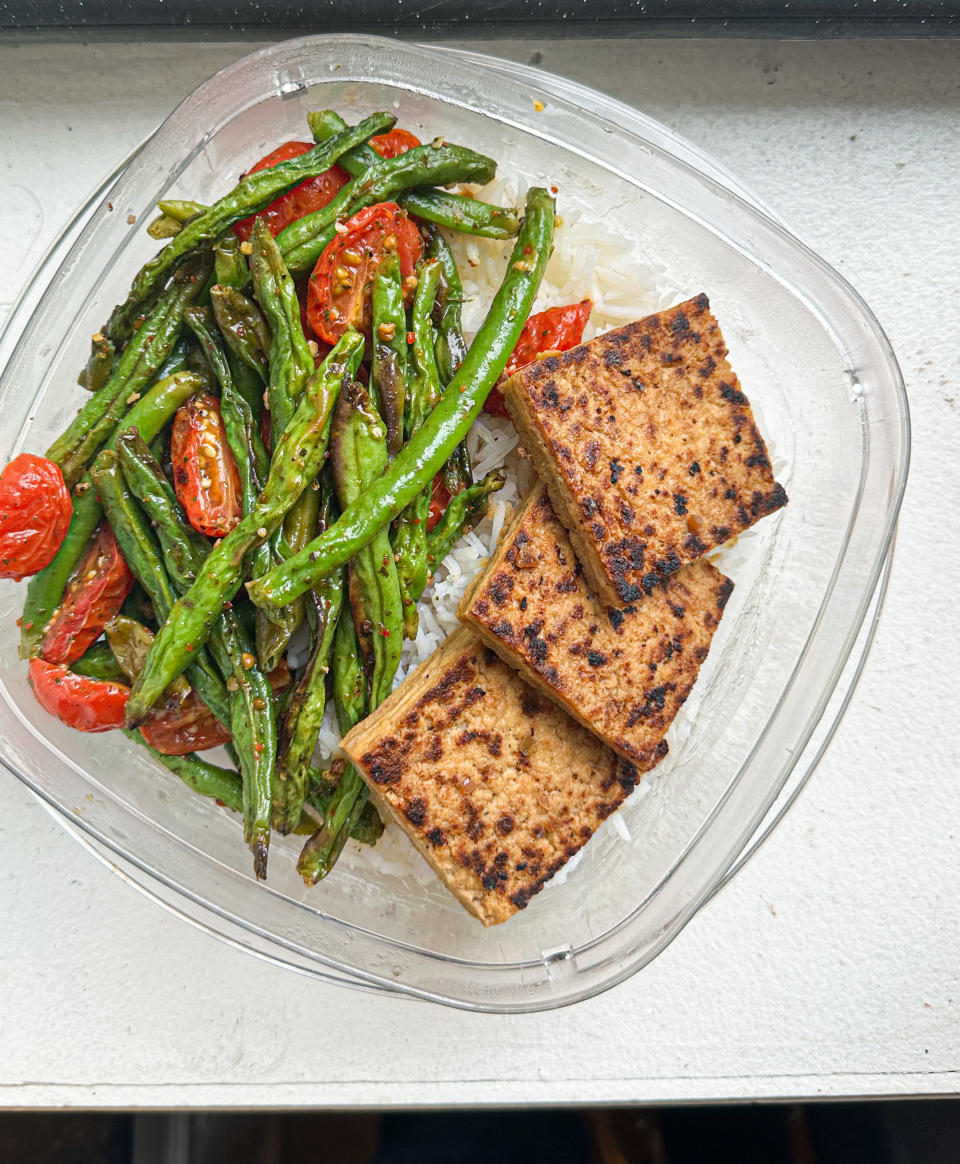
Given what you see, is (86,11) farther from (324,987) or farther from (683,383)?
(324,987)

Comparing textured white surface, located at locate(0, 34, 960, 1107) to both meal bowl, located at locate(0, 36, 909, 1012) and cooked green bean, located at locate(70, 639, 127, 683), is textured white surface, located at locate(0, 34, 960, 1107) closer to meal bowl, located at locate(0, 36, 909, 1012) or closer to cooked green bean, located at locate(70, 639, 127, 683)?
meal bowl, located at locate(0, 36, 909, 1012)

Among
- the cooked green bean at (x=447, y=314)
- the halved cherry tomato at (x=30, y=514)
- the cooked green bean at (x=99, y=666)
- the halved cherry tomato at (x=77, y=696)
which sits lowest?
the halved cherry tomato at (x=77, y=696)

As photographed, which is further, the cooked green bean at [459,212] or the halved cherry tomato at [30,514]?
the cooked green bean at [459,212]

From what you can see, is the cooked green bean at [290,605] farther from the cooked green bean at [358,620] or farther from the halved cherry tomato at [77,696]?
the halved cherry tomato at [77,696]

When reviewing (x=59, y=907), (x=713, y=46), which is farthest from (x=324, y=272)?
(x=59, y=907)

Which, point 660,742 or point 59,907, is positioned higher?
point 660,742

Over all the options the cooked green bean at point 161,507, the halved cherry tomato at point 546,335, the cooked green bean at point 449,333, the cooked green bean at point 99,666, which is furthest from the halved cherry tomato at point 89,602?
the halved cherry tomato at point 546,335

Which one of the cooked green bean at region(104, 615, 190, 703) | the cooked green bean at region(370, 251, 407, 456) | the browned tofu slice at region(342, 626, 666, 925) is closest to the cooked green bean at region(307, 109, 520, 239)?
the cooked green bean at region(370, 251, 407, 456)
